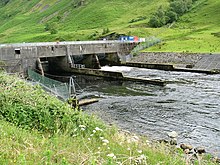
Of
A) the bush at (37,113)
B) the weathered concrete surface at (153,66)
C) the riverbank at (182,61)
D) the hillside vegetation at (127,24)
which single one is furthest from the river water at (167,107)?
the hillside vegetation at (127,24)

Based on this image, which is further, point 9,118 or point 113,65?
point 113,65

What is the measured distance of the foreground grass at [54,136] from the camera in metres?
9.42

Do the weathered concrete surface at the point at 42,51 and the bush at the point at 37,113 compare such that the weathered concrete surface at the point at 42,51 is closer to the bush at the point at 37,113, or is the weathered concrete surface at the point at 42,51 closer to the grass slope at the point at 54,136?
the grass slope at the point at 54,136

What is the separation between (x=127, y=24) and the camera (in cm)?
12312

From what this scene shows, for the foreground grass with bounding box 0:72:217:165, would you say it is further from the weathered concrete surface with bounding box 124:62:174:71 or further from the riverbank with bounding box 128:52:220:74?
the weathered concrete surface with bounding box 124:62:174:71

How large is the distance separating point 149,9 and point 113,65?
78.3 meters

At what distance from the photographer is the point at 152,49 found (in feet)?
234

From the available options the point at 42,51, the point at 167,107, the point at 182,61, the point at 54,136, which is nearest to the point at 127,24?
the point at 182,61

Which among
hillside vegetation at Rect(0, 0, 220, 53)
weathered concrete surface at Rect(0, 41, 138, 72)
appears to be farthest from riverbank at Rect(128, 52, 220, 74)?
weathered concrete surface at Rect(0, 41, 138, 72)

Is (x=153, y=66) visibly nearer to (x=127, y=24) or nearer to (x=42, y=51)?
(x=42, y=51)

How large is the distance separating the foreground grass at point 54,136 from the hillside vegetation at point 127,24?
4972 cm

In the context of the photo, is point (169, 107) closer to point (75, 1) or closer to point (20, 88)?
point (20, 88)

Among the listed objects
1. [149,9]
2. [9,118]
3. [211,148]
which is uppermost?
[149,9]

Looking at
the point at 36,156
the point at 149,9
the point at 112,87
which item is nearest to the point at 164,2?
the point at 149,9
